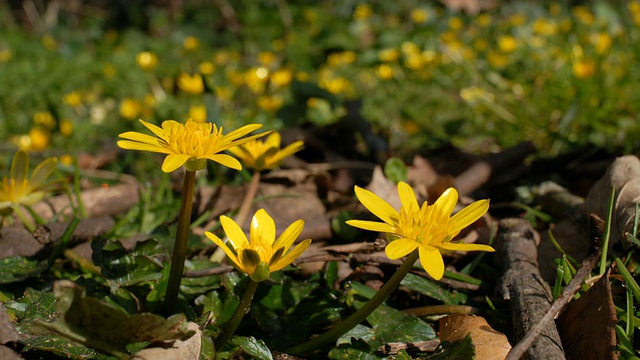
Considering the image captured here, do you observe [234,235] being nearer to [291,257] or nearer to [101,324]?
[291,257]

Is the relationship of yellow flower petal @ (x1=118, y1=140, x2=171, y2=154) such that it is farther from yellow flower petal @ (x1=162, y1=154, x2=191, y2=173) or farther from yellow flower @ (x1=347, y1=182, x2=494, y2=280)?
yellow flower @ (x1=347, y1=182, x2=494, y2=280)

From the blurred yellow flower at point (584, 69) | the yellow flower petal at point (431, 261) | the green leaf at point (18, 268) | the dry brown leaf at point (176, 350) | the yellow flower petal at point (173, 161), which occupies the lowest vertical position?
the dry brown leaf at point (176, 350)

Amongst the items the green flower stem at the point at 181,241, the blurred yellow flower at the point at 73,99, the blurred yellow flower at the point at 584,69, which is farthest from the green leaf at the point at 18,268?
the blurred yellow flower at the point at 73,99

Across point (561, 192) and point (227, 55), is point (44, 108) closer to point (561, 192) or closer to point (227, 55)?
point (227, 55)

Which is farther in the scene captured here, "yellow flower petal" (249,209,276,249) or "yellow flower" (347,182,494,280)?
"yellow flower petal" (249,209,276,249)

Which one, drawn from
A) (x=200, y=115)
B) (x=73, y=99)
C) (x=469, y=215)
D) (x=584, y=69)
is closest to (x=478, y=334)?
(x=469, y=215)

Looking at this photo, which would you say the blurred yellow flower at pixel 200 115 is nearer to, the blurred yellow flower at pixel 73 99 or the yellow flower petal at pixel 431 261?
the blurred yellow flower at pixel 73 99

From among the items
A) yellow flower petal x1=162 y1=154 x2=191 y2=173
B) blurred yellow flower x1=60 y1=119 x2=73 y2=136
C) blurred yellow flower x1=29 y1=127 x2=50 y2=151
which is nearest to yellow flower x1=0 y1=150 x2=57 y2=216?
yellow flower petal x1=162 y1=154 x2=191 y2=173

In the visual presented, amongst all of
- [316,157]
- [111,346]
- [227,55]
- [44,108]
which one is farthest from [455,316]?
[227,55]
